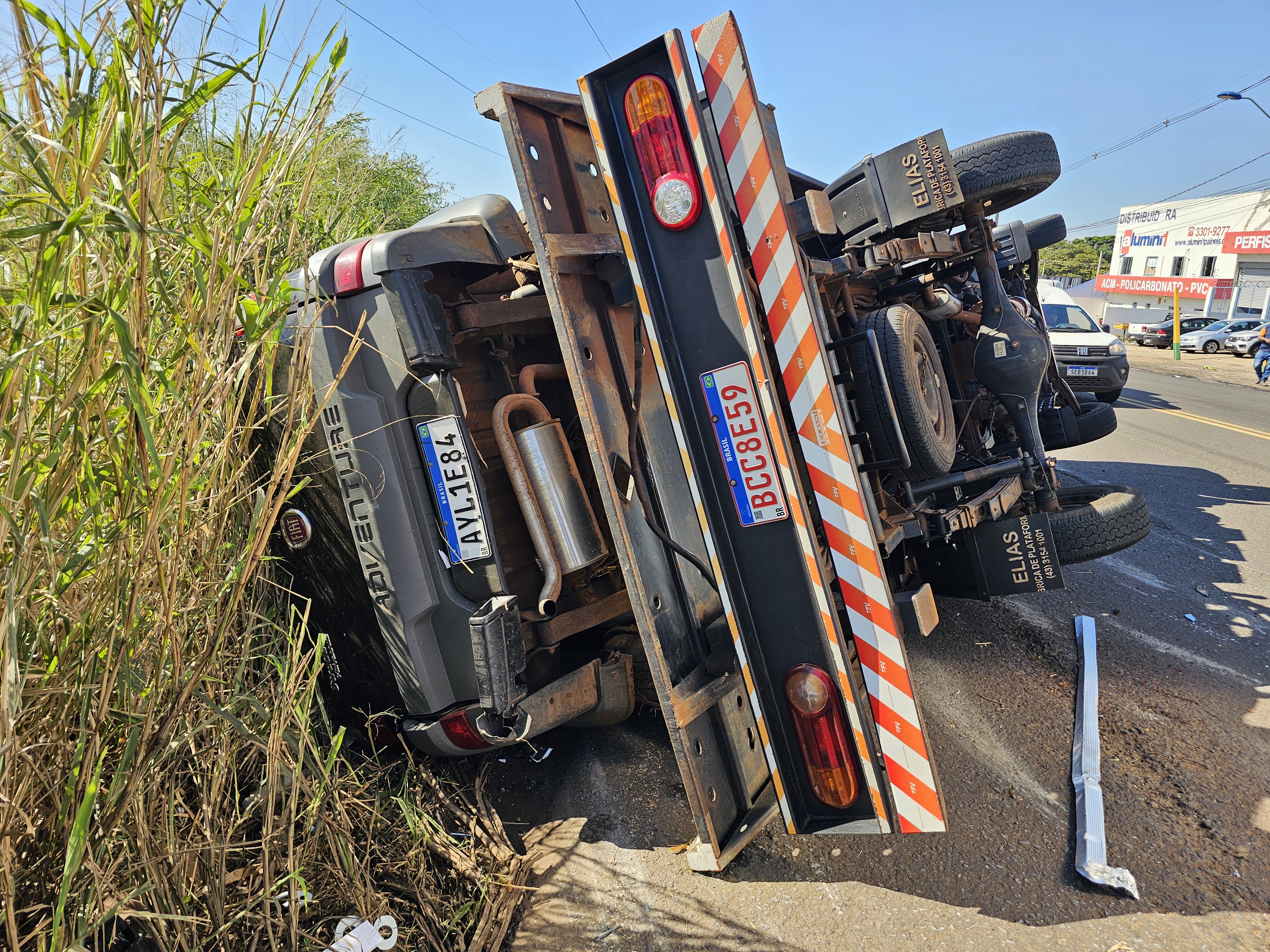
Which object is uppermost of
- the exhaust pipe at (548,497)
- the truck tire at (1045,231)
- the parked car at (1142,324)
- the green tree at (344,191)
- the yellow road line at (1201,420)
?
the green tree at (344,191)

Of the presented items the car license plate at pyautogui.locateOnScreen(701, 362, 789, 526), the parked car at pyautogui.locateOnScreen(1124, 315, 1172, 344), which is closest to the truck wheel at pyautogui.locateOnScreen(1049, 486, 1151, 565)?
the car license plate at pyautogui.locateOnScreen(701, 362, 789, 526)

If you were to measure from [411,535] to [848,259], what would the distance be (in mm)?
1898

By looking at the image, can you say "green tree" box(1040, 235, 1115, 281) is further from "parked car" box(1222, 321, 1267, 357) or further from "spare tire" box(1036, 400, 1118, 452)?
"spare tire" box(1036, 400, 1118, 452)

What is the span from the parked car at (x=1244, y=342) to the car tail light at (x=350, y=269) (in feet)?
84.8

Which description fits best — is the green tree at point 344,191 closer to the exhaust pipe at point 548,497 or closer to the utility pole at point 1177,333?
the exhaust pipe at point 548,497

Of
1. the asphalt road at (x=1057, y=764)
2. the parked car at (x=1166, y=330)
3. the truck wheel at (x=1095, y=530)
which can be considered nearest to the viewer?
the asphalt road at (x=1057, y=764)

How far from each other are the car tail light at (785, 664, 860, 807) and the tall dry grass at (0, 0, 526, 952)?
1.33 metres

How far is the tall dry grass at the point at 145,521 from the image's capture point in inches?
55.9

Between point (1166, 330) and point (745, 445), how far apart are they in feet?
101

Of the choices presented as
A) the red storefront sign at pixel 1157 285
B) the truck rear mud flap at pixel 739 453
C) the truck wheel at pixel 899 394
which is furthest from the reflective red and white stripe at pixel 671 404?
the red storefront sign at pixel 1157 285

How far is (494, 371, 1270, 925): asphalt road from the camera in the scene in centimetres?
238

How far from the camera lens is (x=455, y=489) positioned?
2.49m

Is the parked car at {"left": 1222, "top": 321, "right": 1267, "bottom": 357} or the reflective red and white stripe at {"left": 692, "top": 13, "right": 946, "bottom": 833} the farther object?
the parked car at {"left": 1222, "top": 321, "right": 1267, "bottom": 357}

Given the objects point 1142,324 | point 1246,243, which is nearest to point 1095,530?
point 1142,324
